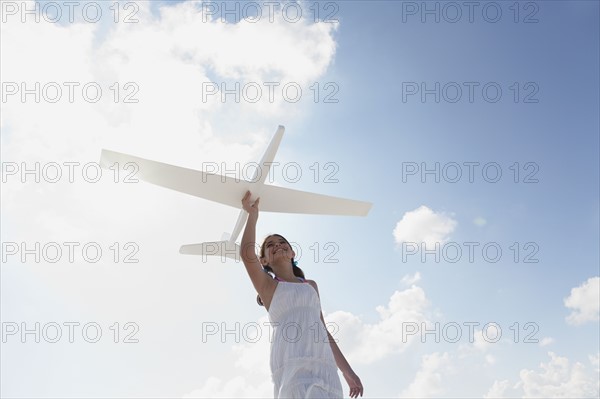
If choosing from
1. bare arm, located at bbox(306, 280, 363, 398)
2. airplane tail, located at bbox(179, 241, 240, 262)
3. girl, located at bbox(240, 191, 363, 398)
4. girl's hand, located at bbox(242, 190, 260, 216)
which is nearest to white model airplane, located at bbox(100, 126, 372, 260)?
airplane tail, located at bbox(179, 241, 240, 262)

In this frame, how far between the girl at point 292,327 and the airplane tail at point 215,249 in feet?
33.0

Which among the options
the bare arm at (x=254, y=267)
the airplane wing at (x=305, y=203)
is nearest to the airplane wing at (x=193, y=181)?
the airplane wing at (x=305, y=203)

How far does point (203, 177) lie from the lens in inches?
480

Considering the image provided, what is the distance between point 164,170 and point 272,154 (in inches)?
128

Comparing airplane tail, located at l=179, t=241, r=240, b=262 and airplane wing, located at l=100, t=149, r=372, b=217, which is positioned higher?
airplane wing, located at l=100, t=149, r=372, b=217

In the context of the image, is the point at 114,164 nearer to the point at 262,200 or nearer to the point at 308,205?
the point at 262,200

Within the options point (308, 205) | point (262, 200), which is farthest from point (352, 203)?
point (262, 200)

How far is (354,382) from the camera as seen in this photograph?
4566mm

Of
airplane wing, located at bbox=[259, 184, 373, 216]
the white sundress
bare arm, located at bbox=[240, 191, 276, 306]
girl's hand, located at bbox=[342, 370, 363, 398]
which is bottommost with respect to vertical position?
girl's hand, located at bbox=[342, 370, 363, 398]

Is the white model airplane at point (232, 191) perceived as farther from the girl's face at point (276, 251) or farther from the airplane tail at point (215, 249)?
the girl's face at point (276, 251)

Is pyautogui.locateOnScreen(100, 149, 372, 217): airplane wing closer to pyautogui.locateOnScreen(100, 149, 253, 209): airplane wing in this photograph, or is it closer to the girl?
pyautogui.locateOnScreen(100, 149, 253, 209): airplane wing

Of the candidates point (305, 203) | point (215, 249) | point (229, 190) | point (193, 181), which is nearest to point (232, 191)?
point (229, 190)

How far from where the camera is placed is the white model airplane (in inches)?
469

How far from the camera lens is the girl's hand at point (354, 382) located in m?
4.55
